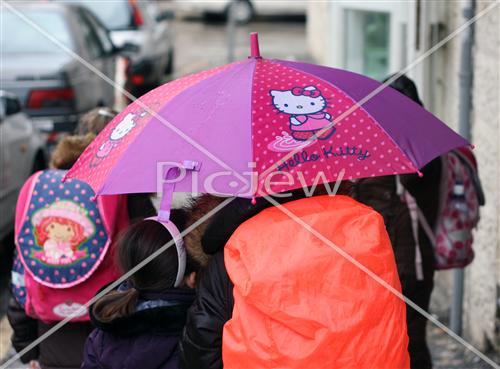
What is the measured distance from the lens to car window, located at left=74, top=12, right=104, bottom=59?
35.0 ft

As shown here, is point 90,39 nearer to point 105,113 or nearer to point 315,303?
point 105,113

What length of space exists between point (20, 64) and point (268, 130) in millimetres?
7032

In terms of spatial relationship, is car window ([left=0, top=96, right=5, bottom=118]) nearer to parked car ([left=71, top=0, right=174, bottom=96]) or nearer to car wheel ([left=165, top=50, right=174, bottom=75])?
parked car ([left=71, top=0, right=174, bottom=96])

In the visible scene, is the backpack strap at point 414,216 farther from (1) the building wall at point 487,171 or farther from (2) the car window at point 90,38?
(2) the car window at point 90,38

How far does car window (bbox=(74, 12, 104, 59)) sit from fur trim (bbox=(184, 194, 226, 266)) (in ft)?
25.6

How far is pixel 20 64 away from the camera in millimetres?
9469

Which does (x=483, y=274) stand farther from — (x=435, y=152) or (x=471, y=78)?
(x=435, y=152)

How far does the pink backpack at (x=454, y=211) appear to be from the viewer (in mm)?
4387

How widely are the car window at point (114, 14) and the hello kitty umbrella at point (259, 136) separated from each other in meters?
11.4

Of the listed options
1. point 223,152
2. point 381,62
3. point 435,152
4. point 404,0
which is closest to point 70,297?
point 223,152

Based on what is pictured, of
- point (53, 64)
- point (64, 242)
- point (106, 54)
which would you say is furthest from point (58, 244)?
point (106, 54)

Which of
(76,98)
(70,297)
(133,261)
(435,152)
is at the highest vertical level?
(435,152)

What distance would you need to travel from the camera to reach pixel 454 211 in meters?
4.48

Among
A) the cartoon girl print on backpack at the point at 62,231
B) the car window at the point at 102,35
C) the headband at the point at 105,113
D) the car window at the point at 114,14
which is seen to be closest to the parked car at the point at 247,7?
the car window at the point at 114,14
